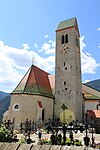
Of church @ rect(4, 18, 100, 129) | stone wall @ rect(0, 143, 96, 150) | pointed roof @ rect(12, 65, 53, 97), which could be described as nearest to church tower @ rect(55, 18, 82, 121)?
church @ rect(4, 18, 100, 129)

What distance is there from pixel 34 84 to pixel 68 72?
23.5 ft

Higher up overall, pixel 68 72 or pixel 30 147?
pixel 68 72

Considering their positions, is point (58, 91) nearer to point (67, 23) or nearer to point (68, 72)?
point (68, 72)

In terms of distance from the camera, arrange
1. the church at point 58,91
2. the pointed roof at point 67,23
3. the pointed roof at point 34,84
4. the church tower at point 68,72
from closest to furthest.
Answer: the church at point 58,91 < the pointed roof at point 34,84 < the church tower at point 68,72 < the pointed roof at point 67,23

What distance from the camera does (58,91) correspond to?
121ft

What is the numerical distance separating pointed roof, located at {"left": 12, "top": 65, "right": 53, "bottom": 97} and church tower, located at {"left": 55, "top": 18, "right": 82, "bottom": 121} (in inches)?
93.1

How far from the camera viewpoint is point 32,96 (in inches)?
1300

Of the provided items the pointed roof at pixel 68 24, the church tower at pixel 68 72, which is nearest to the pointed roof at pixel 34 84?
the church tower at pixel 68 72

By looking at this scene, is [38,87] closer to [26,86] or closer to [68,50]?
[26,86]

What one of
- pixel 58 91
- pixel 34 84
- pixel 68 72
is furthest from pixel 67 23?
pixel 34 84

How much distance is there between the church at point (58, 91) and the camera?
32.7 meters

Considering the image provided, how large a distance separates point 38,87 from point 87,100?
11.6 m

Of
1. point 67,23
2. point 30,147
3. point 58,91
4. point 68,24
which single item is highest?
point 67,23

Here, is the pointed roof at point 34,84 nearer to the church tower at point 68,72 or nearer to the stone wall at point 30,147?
the church tower at point 68,72
